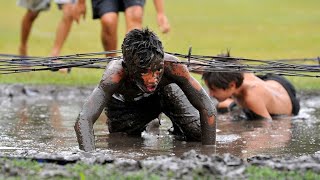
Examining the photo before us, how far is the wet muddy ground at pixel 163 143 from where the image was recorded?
20.8ft

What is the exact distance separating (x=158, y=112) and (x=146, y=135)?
485mm

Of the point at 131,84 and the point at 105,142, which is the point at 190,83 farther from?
the point at 105,142

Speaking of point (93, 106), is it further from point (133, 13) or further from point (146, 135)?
point (133, 13)

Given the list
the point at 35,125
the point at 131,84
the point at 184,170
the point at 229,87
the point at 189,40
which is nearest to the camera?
the point at 184,170

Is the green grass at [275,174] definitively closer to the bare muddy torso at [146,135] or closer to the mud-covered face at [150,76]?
the mud-covered face at [150,76]

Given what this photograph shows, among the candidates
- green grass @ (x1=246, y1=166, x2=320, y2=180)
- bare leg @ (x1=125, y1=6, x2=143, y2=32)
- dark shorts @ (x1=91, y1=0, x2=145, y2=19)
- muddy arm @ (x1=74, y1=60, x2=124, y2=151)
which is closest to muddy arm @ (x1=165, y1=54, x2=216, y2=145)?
muddy arm @ (x1=74, y1=60, x2=124, y2=151)

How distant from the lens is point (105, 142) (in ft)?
28.2

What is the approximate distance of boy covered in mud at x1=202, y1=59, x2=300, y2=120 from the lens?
35.4 ft

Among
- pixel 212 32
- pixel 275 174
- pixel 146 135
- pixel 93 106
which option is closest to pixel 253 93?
pixel 146 135

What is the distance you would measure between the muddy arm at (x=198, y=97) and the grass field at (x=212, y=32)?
614 cm

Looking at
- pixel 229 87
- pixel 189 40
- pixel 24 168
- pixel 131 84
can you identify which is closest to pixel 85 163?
pixel 24 168

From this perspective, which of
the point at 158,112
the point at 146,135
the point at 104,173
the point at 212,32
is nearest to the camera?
the point at 104,173

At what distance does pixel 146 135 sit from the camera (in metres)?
9.29

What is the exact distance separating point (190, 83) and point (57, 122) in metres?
3.01
